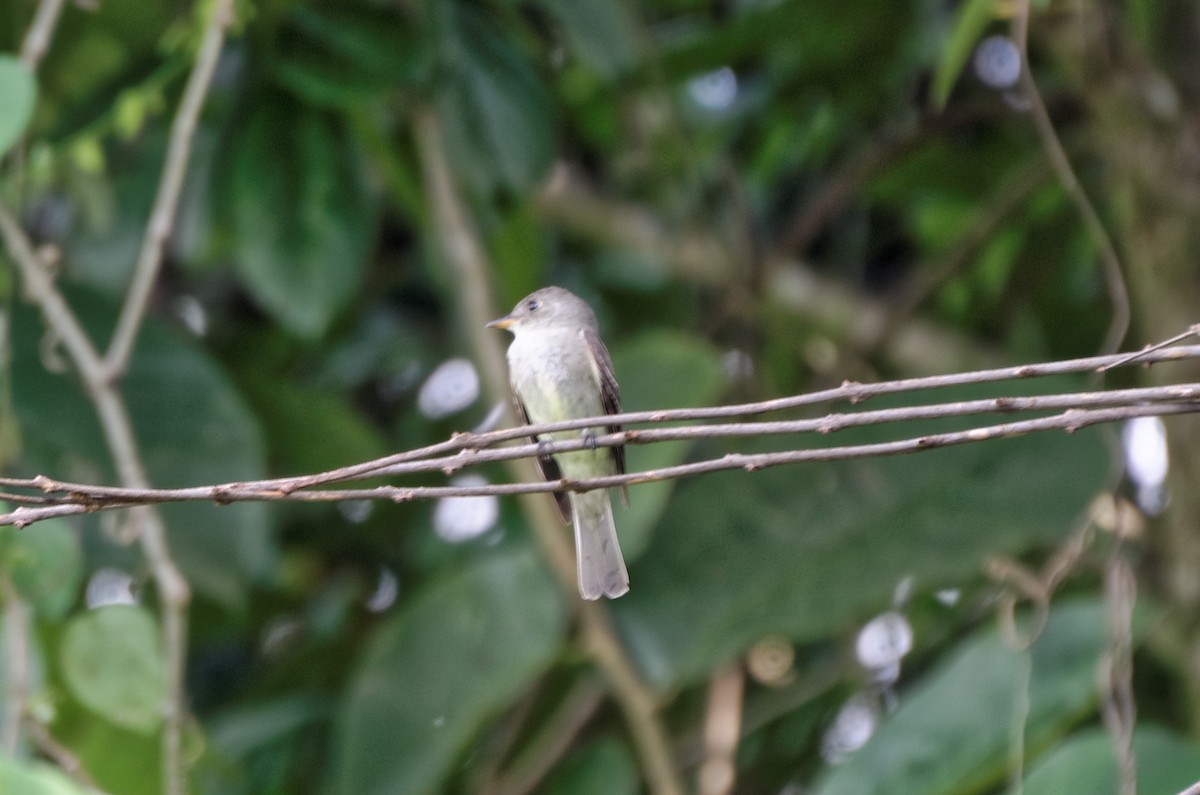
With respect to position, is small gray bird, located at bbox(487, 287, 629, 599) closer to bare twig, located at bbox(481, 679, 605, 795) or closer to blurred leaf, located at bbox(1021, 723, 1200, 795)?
bare twig, located at bbox(481, 679, 605, 795)

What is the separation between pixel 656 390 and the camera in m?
4.22

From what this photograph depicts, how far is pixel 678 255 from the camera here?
5.53 m

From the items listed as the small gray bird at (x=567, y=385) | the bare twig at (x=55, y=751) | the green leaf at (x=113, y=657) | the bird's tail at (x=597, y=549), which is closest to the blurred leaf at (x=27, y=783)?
the bare twig at (x=55, y=751)

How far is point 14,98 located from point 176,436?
1.50 metres

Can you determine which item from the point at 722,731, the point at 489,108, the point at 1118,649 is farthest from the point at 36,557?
the point at 1118,649

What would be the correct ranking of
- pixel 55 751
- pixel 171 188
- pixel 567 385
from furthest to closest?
pixel 567 385 < pixel 171 188 < pixel 55 751

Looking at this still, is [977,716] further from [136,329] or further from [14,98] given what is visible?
[14,98]

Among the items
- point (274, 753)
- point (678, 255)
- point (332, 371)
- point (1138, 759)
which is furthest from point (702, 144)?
point (1138, 759)

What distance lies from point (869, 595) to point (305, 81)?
1900mm

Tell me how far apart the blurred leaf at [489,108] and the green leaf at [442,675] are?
1093 millimetres

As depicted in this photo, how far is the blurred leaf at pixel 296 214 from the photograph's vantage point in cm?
416

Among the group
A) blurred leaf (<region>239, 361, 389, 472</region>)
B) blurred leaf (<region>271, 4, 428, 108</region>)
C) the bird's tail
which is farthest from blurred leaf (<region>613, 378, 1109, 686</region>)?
blurred leaf (<region>271, 4, 428, 108</region>)

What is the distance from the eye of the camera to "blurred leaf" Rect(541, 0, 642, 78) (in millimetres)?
4219

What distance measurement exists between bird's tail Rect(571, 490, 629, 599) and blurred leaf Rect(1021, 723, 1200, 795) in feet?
3.10
